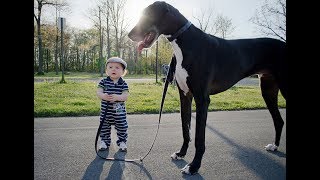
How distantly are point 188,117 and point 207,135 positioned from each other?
1506 millimetres

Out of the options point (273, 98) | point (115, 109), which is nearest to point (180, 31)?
point (115, 109)

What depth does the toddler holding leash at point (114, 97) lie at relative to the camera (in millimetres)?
4305

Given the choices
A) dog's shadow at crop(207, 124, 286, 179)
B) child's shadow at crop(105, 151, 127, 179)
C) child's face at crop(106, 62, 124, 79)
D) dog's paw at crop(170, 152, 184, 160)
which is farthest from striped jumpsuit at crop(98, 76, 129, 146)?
dog's shadow at crop(207, 124, 286, 179)

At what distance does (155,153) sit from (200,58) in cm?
157

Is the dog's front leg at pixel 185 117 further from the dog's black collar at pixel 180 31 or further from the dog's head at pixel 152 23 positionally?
the dog's head at pixel 152 23

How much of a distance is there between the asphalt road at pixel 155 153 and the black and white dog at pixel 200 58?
1.15ft

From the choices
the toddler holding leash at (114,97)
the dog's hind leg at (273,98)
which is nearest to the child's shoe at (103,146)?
the toddler holding leash at (114,97)

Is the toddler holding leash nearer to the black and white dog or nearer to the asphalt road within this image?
the asphalt road

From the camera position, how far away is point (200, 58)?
3436 mm
